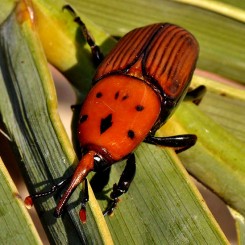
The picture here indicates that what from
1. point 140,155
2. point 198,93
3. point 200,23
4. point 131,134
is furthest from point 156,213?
point 200,23

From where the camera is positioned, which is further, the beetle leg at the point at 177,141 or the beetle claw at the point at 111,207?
the beetle leg at the point at 177,141

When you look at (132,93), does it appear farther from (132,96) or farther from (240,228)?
(240,228)

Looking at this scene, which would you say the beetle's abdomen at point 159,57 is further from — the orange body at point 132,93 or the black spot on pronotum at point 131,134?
the black spot on pronotum at point 131,134

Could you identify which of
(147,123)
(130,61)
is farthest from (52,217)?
(130,61)

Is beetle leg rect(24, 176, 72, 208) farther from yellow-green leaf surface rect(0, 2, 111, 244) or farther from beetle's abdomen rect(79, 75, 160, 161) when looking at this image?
beetle's abdomen rect(79, 75, 160, 161)

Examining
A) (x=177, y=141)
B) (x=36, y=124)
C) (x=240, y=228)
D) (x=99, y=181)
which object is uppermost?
(x=36, y=124)

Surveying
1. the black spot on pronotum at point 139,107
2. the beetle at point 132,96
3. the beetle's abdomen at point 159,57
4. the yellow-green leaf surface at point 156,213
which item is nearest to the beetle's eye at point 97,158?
the beetle at point 132,96

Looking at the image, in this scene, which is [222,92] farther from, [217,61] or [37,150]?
[37,150]

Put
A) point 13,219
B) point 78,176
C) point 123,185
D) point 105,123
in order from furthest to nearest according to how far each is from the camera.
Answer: point 105,123 < point 123,185 < point 78,176 < point 13,219
